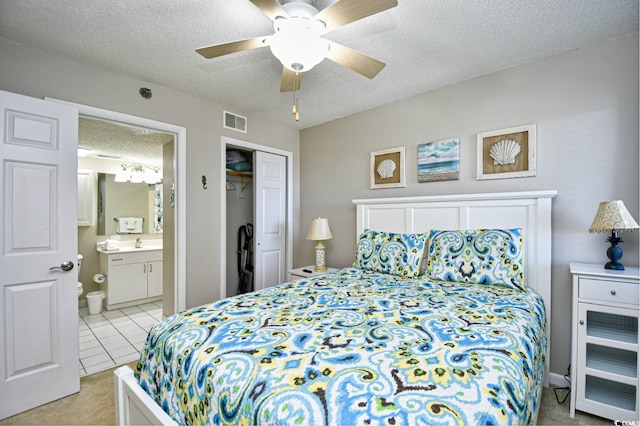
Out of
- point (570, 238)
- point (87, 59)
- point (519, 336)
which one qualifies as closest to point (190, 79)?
point (87, 59)

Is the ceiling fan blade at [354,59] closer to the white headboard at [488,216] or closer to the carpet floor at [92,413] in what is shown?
the white headboard at [488,216]

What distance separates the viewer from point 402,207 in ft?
9.60

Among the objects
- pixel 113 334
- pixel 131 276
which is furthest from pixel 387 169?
pixel 131 276

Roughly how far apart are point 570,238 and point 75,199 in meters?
3.68

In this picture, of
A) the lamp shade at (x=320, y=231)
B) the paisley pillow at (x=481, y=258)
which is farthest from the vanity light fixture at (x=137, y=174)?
the paisley pillow at (x=481, y=258)

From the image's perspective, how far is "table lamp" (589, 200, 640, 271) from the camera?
1713 millimetres

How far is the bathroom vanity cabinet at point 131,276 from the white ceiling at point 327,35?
266 centimetres

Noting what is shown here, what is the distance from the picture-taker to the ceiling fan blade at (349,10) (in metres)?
1.29

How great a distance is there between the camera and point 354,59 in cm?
175

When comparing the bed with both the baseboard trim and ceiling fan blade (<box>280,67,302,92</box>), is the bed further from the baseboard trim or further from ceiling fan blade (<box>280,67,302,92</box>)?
ceiling fan blade (<box>280,67,302,92</box>)

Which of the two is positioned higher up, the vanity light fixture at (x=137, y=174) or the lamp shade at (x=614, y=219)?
the vanity light fixture at (x=137, y=174)

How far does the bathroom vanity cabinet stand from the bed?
127 inches

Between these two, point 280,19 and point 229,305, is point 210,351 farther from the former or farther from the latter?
point 280,19

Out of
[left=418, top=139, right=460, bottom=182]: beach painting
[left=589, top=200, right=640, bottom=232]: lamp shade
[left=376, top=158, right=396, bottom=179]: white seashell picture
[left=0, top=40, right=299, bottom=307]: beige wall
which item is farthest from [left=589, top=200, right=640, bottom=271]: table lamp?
[left=0, top=40, right=299, bottom=307]: beige wall
